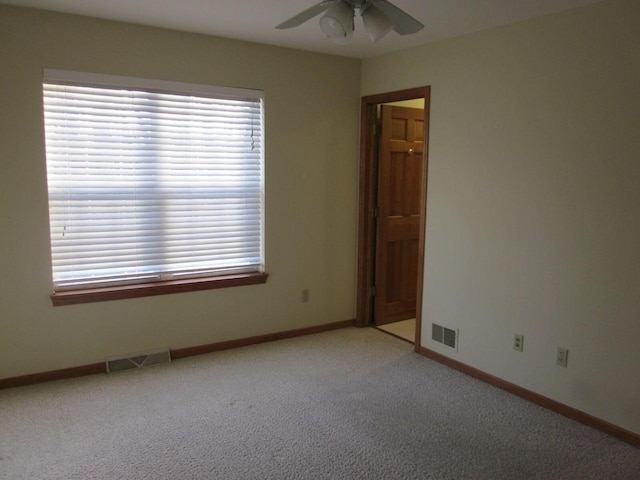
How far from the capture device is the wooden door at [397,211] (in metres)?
4.60

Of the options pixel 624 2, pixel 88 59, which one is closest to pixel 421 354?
pixel 624 2

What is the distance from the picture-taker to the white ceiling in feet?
9.59

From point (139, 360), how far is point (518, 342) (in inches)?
104

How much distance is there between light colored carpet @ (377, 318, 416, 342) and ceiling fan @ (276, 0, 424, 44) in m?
2.74

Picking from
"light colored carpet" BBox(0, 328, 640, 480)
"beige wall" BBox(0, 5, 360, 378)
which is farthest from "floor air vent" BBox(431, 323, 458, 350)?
"beige wall" BBox(0, 5, 360, 378)

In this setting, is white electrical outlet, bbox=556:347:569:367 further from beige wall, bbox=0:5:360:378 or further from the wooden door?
beige wall, bbox=0:5:360:378

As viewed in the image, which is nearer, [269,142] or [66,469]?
[66,469]

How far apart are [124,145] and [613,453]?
351 cm

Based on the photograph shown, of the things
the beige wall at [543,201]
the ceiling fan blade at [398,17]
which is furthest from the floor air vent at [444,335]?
the ceiling fan blade at [398,17]

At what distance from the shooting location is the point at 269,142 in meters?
4.08

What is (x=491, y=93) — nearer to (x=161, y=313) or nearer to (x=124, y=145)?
(x=124, y=145)

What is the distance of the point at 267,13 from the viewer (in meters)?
3.14

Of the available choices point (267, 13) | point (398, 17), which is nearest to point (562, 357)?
point (398, 17)

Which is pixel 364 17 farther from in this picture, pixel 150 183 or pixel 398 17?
pixel 150 183
